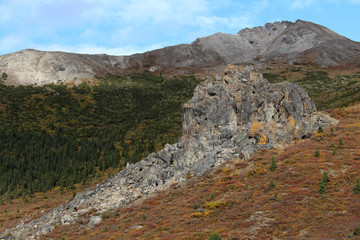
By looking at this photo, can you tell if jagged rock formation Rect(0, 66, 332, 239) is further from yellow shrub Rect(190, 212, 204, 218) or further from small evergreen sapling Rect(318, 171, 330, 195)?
small evergreen sapling Rect(318, 171, 330, 195)

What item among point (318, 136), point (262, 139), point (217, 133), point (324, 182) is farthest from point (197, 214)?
point (318, 136)

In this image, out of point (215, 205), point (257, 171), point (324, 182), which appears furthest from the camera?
point (257, 171)

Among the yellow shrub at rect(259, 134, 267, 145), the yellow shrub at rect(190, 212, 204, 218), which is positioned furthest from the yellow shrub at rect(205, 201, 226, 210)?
the yellow shrub at rect(259, 134, 267, 145)

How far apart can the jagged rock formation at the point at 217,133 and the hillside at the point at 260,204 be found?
3018mm

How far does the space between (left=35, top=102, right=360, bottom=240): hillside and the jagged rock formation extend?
9.90 feet

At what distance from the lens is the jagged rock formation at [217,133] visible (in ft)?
142

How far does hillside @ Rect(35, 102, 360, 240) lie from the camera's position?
22547 mm

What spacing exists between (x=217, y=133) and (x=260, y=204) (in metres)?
22.0

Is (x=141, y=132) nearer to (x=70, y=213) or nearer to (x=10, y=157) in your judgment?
(x=10, y=157)

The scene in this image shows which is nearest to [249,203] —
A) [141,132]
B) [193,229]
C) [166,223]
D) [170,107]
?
[193,229]

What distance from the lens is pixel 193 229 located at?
2627cm

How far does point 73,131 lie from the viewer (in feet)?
436

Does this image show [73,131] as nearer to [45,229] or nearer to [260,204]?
[45,229]

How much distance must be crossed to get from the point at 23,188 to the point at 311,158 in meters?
77.1
